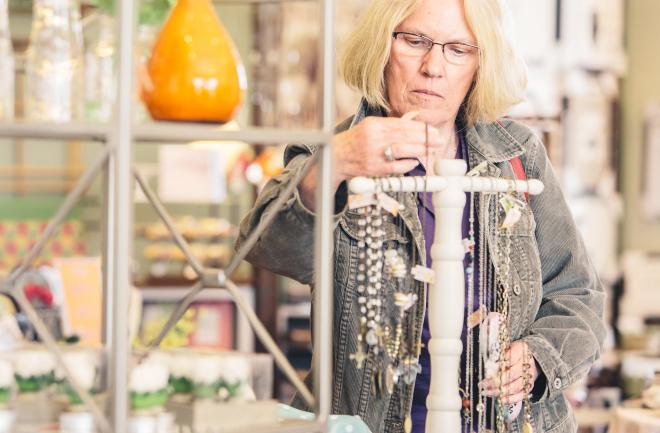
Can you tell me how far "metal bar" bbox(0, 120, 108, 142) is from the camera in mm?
1148

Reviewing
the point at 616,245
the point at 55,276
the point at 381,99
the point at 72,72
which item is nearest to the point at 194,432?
the point at 72,72

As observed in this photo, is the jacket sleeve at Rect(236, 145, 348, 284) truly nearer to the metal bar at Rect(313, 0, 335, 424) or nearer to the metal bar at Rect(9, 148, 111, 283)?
the metal bar at Rect(313, 0, 335, 424)

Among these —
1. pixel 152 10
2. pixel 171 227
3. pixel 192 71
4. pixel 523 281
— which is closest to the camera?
pixel 192 71

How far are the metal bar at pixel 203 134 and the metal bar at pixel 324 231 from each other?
0.07m

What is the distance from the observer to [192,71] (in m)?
1.27

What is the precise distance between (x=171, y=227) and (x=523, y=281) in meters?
0.71

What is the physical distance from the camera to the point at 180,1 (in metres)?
1.32

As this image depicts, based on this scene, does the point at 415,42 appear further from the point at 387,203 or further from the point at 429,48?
the point at 387,203

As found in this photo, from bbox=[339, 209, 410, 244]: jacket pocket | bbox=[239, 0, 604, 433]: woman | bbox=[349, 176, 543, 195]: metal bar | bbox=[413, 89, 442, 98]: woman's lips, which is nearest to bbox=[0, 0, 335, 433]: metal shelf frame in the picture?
bbox=[349, 176, 543, 195]: metal bar

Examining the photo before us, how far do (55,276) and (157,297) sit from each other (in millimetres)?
2305

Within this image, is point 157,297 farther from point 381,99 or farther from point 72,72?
point 72,72

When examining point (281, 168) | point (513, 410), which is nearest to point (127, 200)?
point (513, 410)

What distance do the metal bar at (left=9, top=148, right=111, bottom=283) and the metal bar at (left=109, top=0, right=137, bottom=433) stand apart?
0.02 m

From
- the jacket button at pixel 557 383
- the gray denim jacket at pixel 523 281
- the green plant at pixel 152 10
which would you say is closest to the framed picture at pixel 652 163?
the gray denim jacket at pixel 523 281
